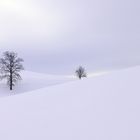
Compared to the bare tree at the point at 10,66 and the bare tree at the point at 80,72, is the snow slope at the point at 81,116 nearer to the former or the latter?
the bare tree at the point at 10,66

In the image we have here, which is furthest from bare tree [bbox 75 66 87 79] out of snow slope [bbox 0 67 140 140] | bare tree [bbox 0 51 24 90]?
snow slope [bbox 0 67 140 140]

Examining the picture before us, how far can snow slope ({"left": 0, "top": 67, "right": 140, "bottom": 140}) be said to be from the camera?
5.25 meters

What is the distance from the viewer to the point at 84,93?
873 centimetres

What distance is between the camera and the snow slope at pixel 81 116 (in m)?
5.25

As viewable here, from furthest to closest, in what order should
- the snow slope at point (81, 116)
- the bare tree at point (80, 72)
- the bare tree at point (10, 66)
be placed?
1. the bare tree at point (80, 72)
2. the bare tree at point (10, 66)
3. the snow slope at point (81, 116)

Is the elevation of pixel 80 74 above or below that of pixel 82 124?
above

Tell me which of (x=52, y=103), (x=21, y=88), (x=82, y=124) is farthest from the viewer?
(x=21, y=88)

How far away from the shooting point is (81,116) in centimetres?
643

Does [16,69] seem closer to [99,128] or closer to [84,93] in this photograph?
[84,93]

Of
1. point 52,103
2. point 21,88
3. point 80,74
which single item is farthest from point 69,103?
point 80,74

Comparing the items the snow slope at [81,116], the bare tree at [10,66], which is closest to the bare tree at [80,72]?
the bare tree at [10,66]

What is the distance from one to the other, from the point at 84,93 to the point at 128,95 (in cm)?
200

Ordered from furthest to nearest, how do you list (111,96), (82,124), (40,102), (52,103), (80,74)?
1. (80,74)
2. (40,102)
3. (52,103)
4. (111,96)
5. (82,124)

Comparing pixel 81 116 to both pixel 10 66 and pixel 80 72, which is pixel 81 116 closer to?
pixel 10 66
